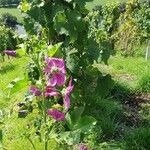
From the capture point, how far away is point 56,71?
3.12 meters

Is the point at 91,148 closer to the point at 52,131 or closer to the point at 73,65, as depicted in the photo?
the point at 73,65

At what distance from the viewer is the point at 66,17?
6105mm

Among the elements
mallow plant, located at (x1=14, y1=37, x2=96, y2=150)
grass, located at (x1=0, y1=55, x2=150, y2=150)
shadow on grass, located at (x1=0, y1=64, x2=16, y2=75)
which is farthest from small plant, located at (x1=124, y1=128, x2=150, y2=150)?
shadow on grass, located at (x1=0, y1=64, x2=16, y2=75)

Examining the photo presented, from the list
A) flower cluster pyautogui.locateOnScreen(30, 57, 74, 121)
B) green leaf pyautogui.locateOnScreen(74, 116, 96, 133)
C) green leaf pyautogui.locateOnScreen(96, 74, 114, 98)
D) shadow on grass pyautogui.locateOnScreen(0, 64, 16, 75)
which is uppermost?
flower cluster pyautogui.locateOnScreen(30, 57, 74, 121)

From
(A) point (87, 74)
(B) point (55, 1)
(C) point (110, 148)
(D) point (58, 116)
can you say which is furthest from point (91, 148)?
(D) point (58, 116)

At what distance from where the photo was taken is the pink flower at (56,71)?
123 inches

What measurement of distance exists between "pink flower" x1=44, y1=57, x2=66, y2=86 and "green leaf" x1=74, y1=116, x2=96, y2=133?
1.41 ft

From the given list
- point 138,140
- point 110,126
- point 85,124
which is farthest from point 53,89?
point 110,126

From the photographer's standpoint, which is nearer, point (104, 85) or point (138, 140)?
point (138, 140)

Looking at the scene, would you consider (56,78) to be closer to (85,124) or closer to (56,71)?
(56,71)

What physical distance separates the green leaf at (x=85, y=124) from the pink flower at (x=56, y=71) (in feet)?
1.41

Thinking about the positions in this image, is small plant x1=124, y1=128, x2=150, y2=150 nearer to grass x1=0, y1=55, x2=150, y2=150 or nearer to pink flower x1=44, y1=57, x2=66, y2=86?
grass x1=0, y1=55, x2=150, y2=150

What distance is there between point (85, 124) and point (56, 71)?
536 millimetres

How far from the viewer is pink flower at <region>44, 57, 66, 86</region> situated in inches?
123
